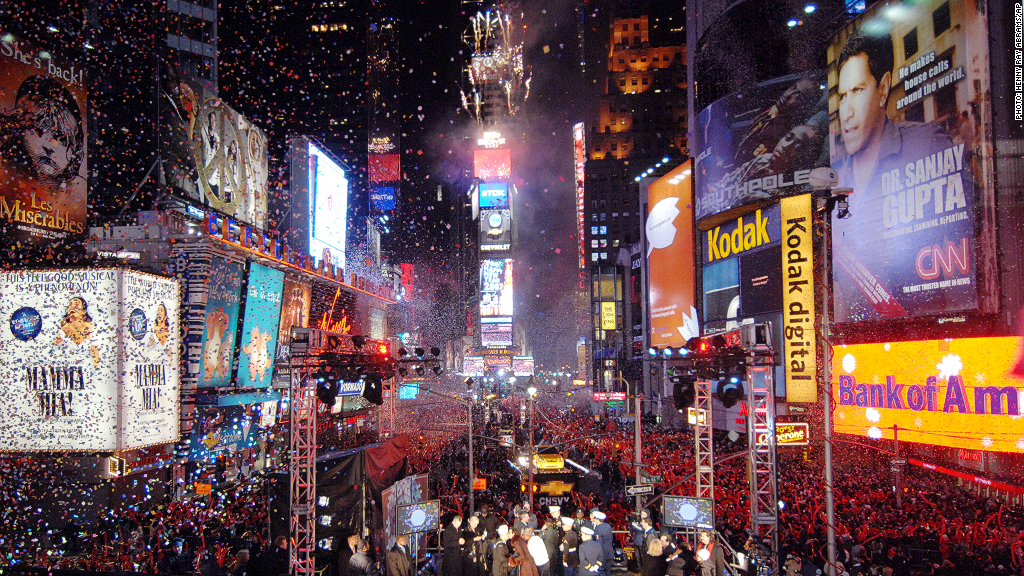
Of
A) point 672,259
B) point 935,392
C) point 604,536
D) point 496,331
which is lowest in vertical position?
point 604,536

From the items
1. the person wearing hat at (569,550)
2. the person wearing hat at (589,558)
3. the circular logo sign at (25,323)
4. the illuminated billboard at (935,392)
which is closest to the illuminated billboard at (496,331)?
the illuminated billboard at (935,392)

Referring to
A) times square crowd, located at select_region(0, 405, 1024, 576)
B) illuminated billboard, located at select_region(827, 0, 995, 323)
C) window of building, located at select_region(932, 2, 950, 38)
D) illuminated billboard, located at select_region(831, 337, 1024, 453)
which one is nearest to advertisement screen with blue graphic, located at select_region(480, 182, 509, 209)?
illuminated billboard, located at select_region(827, 0, 995, 323)

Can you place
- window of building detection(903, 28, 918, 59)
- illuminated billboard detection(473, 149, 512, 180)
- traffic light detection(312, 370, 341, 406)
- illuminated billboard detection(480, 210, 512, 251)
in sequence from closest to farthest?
traffic light detection(312, 370, 341, 406)
window of building detection(903, 28, 918, 59)
illuminated billboard detection(480, 210, 512, 251)
illuminated billboard detection(473, 149, 512, 180)

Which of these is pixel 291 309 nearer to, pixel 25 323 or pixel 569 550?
pixel 25 323

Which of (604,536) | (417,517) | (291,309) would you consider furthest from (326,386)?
(291,309)

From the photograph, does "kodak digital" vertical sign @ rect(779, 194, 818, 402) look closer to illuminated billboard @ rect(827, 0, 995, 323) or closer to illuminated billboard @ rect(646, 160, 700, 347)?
illuminated billboard @ rect(827, 0, 995, 323)

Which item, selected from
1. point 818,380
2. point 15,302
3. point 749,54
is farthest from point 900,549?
point 749,54
